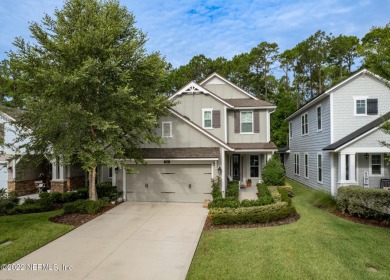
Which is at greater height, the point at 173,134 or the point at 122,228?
the point at 173,134

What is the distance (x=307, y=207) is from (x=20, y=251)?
1167cm

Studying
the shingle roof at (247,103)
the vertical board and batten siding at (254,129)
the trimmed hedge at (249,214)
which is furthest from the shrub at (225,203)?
the shingle roof at (247,103)

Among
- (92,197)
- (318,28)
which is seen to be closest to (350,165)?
(92,197)

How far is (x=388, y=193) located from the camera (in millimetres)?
9859

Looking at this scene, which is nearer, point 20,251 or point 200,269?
point 200,269

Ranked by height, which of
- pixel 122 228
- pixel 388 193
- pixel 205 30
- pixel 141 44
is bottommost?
pixel 122 228

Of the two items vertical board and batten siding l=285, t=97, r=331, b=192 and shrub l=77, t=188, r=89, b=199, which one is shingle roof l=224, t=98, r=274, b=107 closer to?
vertical board and batten siding l=285, t=97, r=331, b=192

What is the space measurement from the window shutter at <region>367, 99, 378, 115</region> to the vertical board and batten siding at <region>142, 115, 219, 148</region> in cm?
896

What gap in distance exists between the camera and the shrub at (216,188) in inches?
495

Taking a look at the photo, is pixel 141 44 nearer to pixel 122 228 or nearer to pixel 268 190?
pixel 122 228

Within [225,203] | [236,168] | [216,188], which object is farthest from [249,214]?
[236,168]

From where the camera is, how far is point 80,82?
34.0ft

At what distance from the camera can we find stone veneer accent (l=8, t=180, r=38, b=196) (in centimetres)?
1736

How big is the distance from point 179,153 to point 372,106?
11249 millimetres
